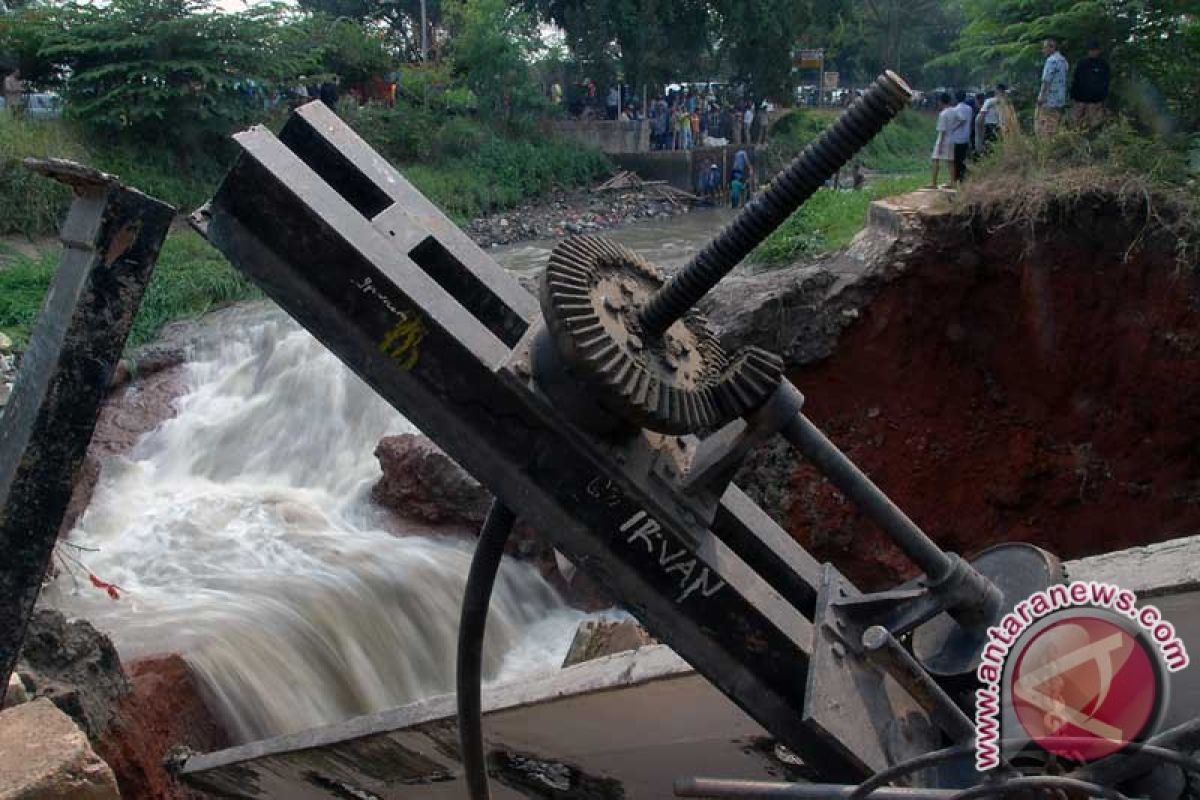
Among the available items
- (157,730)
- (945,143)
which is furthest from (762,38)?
(157,730)

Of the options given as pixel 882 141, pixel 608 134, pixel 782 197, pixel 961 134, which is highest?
pixel 782 197

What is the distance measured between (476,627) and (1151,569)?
2.67 metres

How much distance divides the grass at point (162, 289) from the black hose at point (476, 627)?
34.3 feet

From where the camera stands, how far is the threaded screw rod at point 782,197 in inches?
70.9

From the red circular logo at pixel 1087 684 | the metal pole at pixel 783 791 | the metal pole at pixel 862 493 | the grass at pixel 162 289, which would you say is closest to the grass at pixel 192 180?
the grass at pixel 162 289

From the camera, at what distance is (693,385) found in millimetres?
2115

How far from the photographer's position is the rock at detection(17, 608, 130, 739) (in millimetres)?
4641

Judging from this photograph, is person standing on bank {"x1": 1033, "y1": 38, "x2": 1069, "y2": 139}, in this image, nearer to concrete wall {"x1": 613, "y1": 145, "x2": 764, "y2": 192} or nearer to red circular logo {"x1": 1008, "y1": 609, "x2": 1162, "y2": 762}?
red circular logo {"x1": 1008, "y1": 609, "x2": 1162, "y2": 762}

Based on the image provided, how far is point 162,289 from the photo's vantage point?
1372 cm

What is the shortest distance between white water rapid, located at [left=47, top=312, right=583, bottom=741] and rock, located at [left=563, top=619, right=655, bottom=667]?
196 centimetres

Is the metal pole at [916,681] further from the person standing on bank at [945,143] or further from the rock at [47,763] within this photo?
the person standing on bank at [945,143]

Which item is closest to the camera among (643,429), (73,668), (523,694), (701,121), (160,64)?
(643,429)

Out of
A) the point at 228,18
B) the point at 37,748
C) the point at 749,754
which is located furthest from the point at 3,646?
the point at 228,18

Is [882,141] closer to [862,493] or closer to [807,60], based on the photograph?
[807,60]
